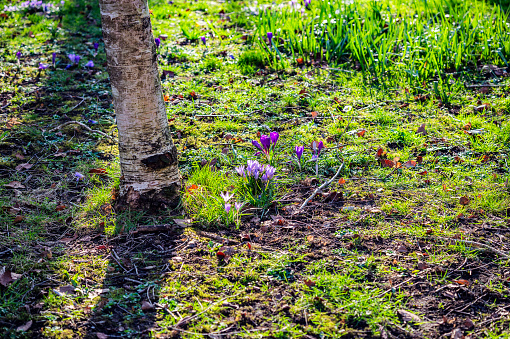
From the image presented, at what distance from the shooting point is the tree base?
2.83m

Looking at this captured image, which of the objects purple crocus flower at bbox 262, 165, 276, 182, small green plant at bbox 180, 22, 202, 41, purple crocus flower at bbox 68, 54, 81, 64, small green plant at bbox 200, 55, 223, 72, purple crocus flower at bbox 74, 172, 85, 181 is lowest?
purple crocus flower at bbox 74, 172, 85, 181

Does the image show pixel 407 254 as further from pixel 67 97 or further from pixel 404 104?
pixel 67 97

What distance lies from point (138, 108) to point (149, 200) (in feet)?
2.00

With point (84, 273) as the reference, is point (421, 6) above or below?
above

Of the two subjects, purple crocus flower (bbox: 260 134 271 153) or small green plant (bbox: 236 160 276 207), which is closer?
small green plant (bbox: 236 160 276 207)

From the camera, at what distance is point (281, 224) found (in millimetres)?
2770

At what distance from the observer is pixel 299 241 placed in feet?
8.60

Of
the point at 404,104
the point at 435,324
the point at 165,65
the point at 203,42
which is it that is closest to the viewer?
the point at 435,324

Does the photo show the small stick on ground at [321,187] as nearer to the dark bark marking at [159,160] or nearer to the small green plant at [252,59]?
the dark bark marking at [159,160]

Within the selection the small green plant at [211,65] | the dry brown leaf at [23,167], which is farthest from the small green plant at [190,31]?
the dry brown leaf at [23,167]

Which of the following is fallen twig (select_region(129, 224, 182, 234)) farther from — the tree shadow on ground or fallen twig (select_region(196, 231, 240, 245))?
fallen twig (select_region(196, 231, 240, 245))

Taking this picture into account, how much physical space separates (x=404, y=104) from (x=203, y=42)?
2.71 m

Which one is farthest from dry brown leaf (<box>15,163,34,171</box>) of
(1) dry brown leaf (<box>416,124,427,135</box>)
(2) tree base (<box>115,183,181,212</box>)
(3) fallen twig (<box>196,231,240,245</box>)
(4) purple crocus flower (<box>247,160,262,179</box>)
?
(1) dry brown leaf (<box>416,124,427,135</box>)

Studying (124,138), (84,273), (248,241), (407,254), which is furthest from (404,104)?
(84,273)
